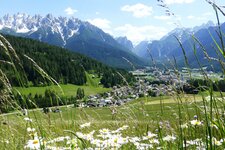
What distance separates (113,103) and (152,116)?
3.14 ft

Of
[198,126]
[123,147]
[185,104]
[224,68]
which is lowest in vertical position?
[123,147]

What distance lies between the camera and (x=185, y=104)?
361cm

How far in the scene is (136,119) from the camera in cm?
476

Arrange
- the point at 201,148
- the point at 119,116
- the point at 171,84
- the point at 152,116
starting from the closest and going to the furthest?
1. the point at 201,148
2. the point at 171,84
3. the point at 152,116
4. the point at 119,116

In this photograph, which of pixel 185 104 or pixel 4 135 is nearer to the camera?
pixel 185 104

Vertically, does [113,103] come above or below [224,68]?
below

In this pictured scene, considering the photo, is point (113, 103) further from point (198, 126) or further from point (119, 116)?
point (198, 126)

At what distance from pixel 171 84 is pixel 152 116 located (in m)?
0.72

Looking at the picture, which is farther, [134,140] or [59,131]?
[59,131]

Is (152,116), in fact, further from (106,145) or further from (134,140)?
(106,145)

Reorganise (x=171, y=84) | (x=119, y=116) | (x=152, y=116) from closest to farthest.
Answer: (x=171, y=84) → (x=152, y=116) → (x=119, y=116)

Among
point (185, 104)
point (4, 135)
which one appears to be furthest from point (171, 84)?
point (4, 135)

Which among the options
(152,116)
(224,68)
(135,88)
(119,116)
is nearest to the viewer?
(224,68)

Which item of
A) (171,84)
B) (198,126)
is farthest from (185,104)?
(198,126)
